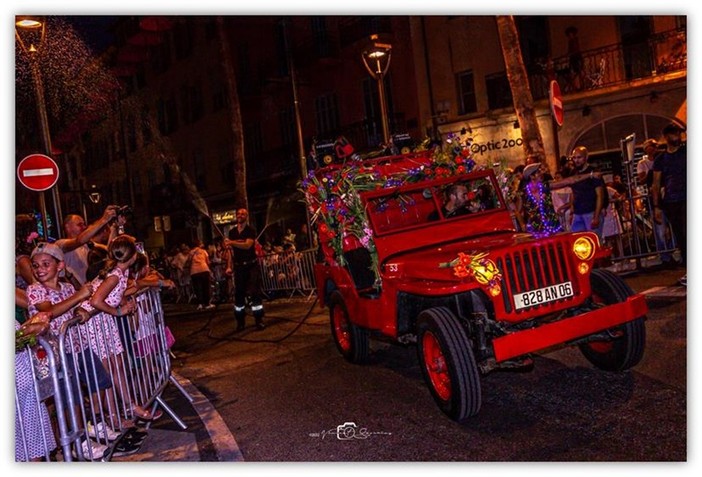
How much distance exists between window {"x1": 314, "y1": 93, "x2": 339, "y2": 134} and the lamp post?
5706 mm

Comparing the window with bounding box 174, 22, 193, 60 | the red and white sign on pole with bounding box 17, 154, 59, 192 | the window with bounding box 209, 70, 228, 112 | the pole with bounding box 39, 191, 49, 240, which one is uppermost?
the window with bounding box 209, 70, 228, 112

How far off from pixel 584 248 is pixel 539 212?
1.87 m

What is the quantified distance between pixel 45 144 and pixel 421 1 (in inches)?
133

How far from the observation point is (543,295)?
396 centimetres

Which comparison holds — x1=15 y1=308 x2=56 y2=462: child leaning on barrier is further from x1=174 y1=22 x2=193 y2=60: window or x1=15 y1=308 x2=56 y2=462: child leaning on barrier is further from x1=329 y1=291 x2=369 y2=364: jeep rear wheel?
x1=174 y1=22 x2=193 y2=60: window

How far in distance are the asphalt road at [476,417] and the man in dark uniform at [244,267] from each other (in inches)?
84.8

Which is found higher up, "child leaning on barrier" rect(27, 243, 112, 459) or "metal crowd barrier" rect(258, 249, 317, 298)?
"child leaning on barrier" rect(27, 243, 112, 459)

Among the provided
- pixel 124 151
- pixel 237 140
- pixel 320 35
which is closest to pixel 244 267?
pixel 124 151

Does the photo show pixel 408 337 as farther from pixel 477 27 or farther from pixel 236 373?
pixel 477 27

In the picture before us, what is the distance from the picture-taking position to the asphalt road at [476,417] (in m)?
3.48

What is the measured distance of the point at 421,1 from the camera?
191 inches

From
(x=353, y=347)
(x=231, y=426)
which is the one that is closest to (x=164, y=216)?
(x=353, y=347)

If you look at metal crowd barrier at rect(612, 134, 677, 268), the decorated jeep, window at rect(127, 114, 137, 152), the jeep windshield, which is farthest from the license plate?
window at rect(127, 114, 137, 152)

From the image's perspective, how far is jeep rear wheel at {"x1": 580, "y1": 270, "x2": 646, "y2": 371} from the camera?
4094 mm
